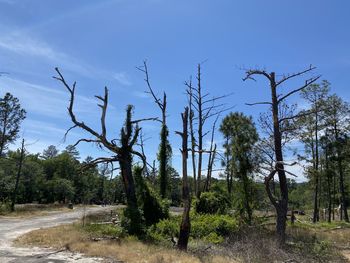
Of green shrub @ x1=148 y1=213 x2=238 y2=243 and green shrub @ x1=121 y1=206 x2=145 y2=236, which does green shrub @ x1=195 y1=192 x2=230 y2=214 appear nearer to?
green shrub @ x1=148 y1=213 x2=238 y2=243

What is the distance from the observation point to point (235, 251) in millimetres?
18141

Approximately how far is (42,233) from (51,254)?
555 cm

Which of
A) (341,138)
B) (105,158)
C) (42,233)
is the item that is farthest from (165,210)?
(341,138)

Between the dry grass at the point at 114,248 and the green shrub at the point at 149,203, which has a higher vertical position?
the green shrub at the point at 149,203

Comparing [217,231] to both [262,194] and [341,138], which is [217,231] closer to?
[262,194]

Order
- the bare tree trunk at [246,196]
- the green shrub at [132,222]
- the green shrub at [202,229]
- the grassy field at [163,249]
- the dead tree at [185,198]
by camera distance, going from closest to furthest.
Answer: the grassy field at [163,249], the dead tree at [185,198], the green shrub at [132,222], the green shrub at [202,229], the bare tree trunk at [246,196]

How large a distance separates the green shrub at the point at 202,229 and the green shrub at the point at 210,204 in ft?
13.6

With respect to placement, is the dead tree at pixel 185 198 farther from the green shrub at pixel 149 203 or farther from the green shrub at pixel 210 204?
the green shrub at pixel 210 204

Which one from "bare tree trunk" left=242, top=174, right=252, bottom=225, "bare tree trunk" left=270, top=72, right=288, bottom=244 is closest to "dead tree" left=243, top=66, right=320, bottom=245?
"bare tree trunk" left=270, top=72, right=288, bottom=244

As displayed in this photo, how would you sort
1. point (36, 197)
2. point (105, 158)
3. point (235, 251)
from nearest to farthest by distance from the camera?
point (235, 251)
point (105, 158)
point (36, 197)

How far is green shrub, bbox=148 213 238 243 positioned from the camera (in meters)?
22.2

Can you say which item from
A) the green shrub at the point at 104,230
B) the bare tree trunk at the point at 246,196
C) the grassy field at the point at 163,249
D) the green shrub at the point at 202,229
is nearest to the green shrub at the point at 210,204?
the bare tree trunk at the point at 246,196

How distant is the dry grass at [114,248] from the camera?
48.8 feet

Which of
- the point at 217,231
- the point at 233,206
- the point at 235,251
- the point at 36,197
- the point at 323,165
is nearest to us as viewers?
the point at 235,251
